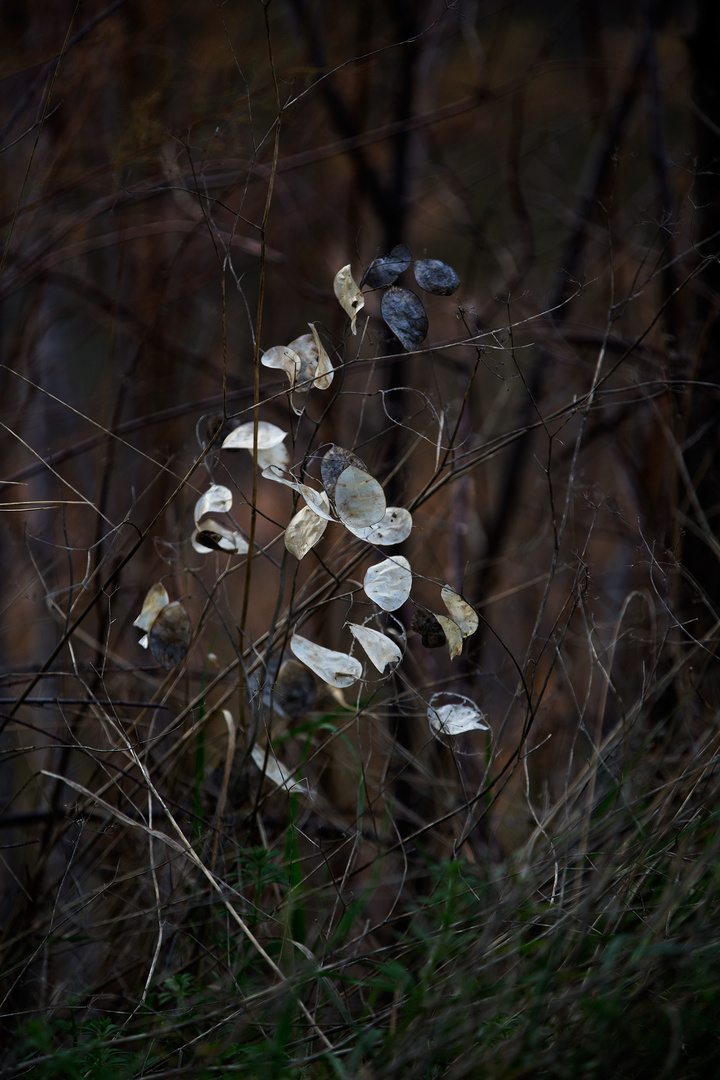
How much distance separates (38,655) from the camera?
1.79 m

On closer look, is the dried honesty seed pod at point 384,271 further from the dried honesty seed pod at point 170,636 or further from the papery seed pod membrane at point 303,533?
the dried honesty seed pod at point 170,636

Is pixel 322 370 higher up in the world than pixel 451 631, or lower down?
higher up

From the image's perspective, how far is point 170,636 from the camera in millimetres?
875

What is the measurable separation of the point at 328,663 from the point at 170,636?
21cm

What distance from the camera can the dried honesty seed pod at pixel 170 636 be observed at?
0.87m

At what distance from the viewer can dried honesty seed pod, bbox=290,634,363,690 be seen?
79 cm

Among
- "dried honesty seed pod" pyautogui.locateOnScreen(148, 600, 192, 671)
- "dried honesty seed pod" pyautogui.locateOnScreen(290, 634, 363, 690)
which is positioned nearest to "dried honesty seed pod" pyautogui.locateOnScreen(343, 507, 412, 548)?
→ "dried honesty seed pod" pyautogui.locateOnScreen(290, 634, 363, 690)

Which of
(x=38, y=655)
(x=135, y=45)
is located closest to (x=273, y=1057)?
(x=38, y=655)

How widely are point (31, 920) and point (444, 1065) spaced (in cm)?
61

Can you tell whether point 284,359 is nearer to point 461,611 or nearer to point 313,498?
point 313,498

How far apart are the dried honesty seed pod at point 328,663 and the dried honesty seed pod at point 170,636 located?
0.16 m

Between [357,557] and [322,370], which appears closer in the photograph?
[322,370]

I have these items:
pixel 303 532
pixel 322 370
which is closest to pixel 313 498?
pixel 303 532

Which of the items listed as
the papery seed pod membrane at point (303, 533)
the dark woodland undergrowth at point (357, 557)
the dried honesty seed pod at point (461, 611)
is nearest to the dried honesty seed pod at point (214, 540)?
the dark woodland undergrowth at point (357, 557)
